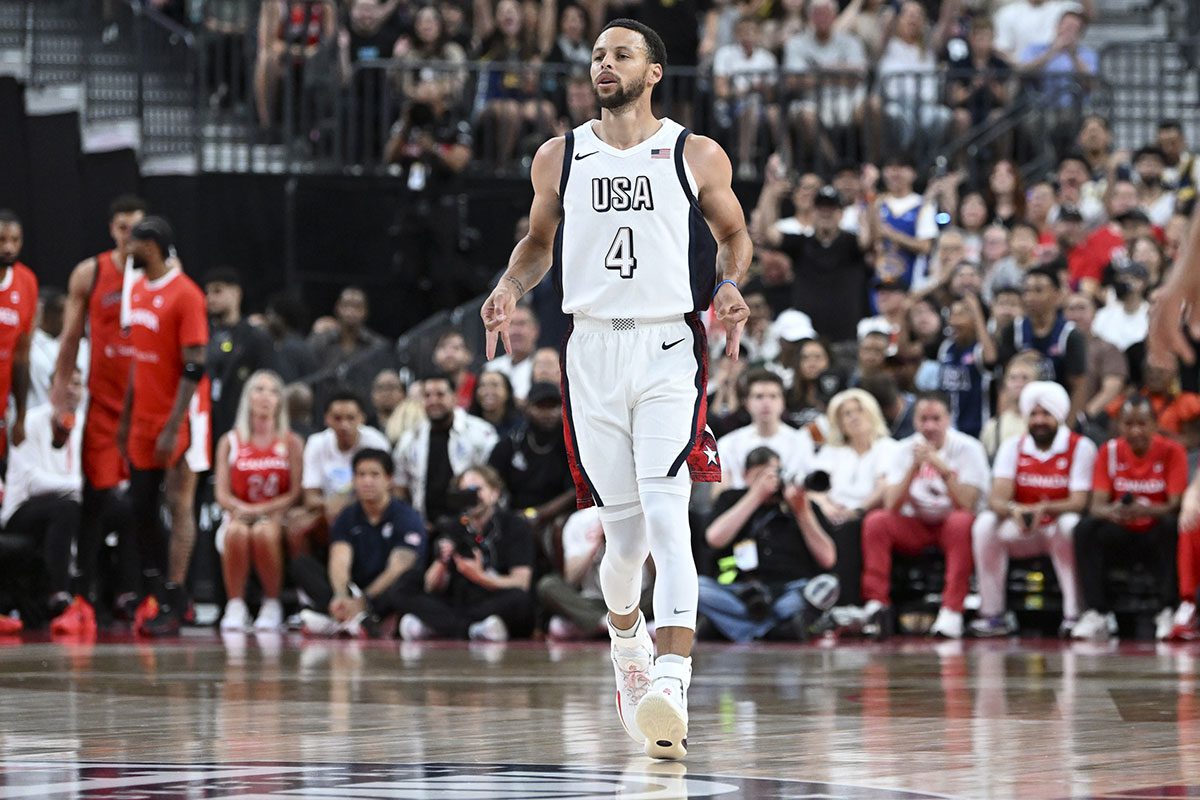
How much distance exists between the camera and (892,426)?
1516 cm

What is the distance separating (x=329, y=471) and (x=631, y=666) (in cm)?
836

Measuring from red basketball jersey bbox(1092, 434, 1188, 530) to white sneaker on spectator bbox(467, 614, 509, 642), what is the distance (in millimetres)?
4011

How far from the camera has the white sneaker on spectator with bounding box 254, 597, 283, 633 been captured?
1471 centimetres

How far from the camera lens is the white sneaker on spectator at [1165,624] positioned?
13336 mm

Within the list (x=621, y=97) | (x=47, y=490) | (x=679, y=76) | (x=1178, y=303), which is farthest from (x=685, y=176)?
(x=679, y=76)

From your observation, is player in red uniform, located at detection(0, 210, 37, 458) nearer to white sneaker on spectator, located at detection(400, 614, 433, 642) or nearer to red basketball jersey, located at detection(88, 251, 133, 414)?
red basketball jersey, located at detection(88, 251, 133, 414)

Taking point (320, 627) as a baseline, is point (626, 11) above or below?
above

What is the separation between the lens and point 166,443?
44.2 feet

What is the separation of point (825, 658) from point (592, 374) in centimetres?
494

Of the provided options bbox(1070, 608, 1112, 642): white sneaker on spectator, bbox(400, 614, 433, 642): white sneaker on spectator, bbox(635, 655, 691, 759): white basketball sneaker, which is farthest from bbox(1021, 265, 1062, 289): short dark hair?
bbox(635, 655, 691, 759): white basketball sneaker

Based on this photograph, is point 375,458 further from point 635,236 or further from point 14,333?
point 635,236

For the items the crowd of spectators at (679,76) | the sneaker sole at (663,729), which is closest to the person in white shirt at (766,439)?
the crowd of spectators at (679,76)

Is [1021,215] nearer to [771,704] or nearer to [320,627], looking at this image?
[320,627]

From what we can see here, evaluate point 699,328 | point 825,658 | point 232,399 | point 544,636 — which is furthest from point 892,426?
point 699,328
